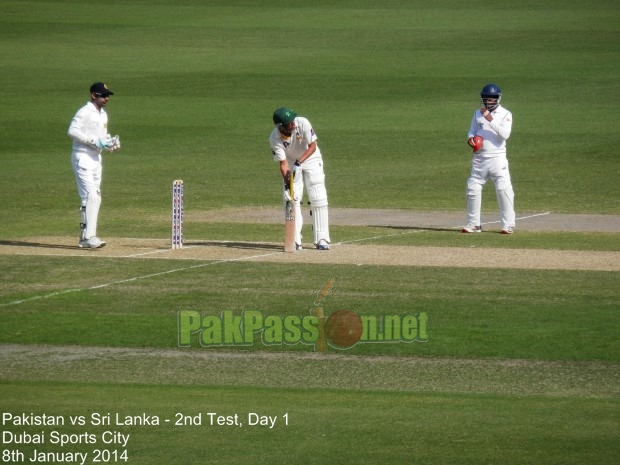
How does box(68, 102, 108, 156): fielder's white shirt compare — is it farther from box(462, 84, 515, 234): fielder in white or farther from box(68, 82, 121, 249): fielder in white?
box(462, 84, 515, 234): fielder in white

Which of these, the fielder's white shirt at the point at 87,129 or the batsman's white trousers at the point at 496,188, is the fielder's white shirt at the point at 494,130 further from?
the fielder's white shirt at the point at 87,129

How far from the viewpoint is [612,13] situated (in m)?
47.8

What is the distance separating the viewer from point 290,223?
16797 mm

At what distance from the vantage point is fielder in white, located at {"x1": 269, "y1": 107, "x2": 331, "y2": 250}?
1688 centimetres

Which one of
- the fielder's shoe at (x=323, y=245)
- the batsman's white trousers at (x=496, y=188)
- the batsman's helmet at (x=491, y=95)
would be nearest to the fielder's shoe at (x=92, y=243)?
the fielder's shoe at (x=323, y=245)

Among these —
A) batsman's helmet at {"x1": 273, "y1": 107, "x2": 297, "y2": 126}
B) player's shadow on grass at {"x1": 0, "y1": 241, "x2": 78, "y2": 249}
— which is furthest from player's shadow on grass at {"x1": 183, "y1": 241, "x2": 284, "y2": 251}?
batsman's helmet at {"x1": 273, "y1": 107, "x2": 297, "y2": 126}

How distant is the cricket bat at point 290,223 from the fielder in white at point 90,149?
2167 millimetres

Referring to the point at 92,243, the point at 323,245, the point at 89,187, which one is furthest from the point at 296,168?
the point at 92,243

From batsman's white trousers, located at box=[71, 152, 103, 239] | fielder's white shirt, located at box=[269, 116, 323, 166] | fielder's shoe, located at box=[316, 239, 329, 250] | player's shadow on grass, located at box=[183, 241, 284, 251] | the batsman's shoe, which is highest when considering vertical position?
fielder's white shirt, located at box=[269, 116, 323, 166]

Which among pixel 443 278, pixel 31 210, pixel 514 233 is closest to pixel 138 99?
pixel 31 210

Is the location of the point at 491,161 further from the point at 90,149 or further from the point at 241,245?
the point at 90,149

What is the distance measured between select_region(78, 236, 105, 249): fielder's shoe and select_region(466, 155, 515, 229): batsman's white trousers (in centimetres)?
494

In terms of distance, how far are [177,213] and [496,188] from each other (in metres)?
4.60

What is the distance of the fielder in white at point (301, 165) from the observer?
1688 centimetres
